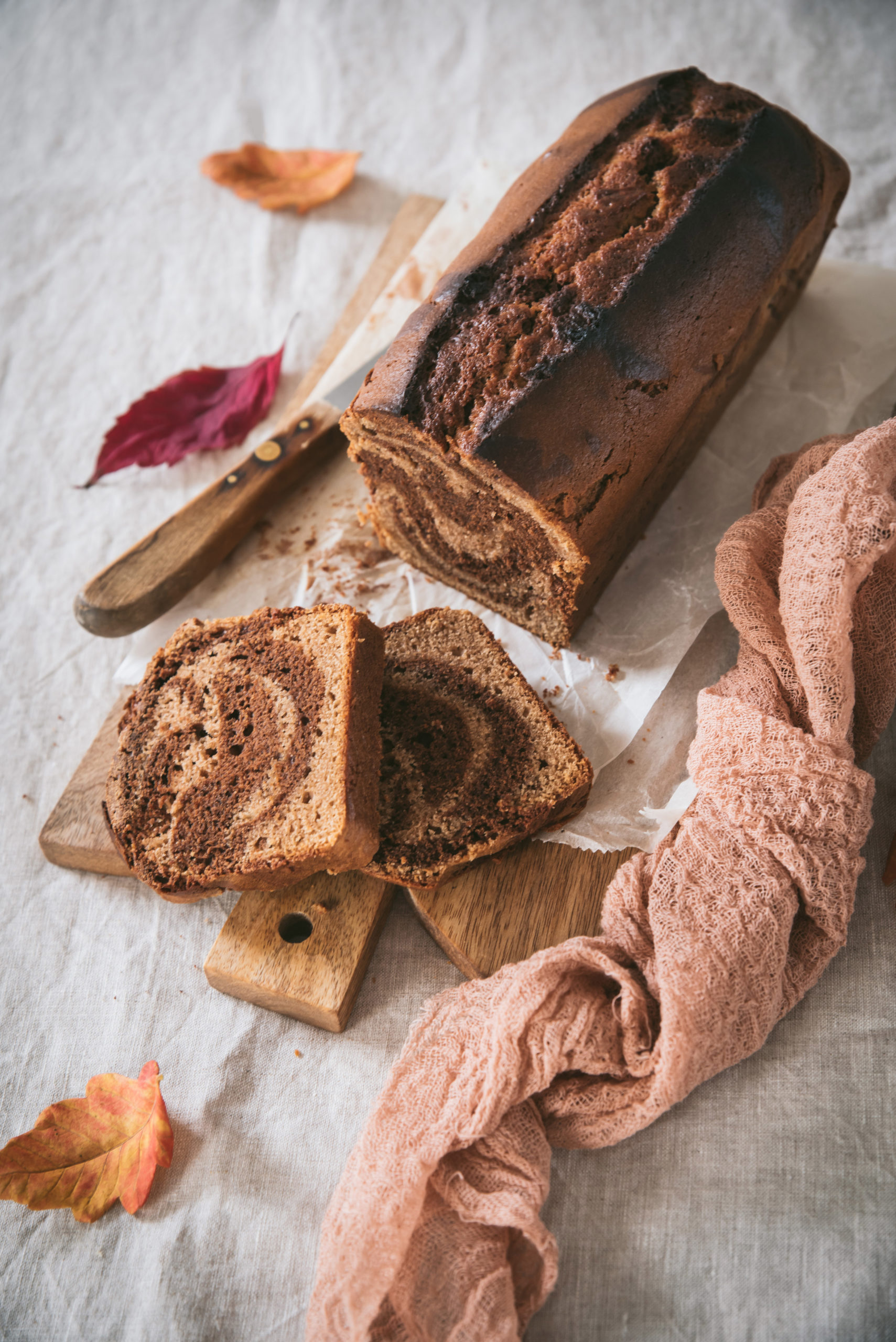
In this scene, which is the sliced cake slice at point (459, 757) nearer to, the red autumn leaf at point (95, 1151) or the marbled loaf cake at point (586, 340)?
the marbled loaf cake at point (586, 340)

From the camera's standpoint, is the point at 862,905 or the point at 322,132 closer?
the point at 862,905

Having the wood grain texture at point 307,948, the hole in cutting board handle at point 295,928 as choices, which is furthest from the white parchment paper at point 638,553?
the hole in cutting board handle at point 295,928

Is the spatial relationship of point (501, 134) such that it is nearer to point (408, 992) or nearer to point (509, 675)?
point (509, 675)

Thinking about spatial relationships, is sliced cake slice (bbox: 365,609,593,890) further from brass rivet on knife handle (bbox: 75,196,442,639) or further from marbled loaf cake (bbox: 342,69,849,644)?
brass rivet on knife handle (bbox: 75,196,442,639)

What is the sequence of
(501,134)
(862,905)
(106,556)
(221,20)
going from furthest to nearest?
(221,20)
(501,134)
(106,556)
(862,905)

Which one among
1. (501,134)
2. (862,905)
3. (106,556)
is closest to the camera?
(862,905)

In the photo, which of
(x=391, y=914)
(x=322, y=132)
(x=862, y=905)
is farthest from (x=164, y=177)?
(x=862, y=905)
